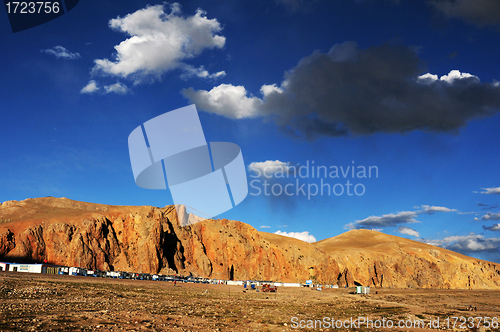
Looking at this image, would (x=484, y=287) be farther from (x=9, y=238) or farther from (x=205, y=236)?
(x=9, y=238)

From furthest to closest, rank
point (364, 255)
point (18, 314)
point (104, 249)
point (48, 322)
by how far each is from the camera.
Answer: point (364, 255), point (104, 249), point (18, 314), point (48, 322)

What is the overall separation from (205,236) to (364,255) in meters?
81.4

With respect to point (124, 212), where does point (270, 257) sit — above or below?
below

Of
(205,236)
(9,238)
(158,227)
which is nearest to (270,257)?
(205,236)

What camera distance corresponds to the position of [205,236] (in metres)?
132

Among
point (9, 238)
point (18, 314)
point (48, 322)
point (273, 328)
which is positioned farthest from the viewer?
point (9, 238)

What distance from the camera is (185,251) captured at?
394 ft

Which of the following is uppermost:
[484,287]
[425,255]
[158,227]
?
[158,227]

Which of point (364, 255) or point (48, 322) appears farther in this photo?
point (364, 255)

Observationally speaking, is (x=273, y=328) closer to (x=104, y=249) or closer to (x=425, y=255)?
(x=104, y=249)

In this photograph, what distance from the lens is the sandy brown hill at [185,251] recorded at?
8906 cm

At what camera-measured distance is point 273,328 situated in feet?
72.9

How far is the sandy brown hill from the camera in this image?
8906 centimetres

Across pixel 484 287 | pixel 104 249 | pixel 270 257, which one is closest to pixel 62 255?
pixel 104 249
